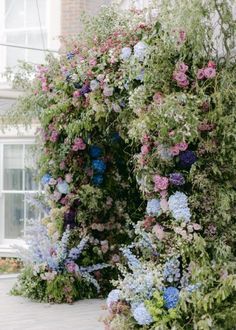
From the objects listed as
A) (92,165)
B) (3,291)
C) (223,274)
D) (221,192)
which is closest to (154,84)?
(221,192)

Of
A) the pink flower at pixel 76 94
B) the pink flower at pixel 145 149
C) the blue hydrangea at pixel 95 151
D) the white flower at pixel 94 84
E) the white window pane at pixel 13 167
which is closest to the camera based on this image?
the pink flower at pixel 145 149

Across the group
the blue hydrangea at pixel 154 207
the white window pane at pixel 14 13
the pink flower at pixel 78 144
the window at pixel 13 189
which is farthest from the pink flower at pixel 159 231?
the white window pane at pixel 14 13

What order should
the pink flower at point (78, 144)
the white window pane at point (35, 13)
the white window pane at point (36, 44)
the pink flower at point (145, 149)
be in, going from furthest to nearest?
the white window pane at point (35, 13), the white window pane at point (36, 44), the pink flower at point (78, 144), the pink flower at point (145, 149)

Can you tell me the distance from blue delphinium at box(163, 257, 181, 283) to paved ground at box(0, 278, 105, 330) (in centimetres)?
138

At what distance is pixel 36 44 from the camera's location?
35.5 feet

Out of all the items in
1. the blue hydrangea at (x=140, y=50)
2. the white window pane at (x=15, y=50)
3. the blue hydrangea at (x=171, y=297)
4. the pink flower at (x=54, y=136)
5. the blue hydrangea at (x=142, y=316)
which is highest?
the white window pane at (x=15, y=50)

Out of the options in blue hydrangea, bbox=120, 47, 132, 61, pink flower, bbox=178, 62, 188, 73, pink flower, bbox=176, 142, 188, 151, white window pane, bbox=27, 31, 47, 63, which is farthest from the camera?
white window pane, bbox=27, 31, 47, 63

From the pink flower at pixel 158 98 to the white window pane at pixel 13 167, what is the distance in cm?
616

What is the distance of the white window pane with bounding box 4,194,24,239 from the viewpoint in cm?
1102

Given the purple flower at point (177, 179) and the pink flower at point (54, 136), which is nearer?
the purple flower at point (177, 179)

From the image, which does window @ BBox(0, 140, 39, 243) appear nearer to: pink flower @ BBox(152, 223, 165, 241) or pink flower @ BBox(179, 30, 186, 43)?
pink flower @ BBox(152, 223, 165, 241)

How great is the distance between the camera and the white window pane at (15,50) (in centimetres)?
1079

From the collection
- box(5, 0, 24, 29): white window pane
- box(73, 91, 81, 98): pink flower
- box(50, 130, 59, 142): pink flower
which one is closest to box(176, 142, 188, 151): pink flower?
box(73, 91, 81, 98): pink flower

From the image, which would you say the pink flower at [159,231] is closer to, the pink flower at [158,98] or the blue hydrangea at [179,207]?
the blue hydrangea at [179,207]
